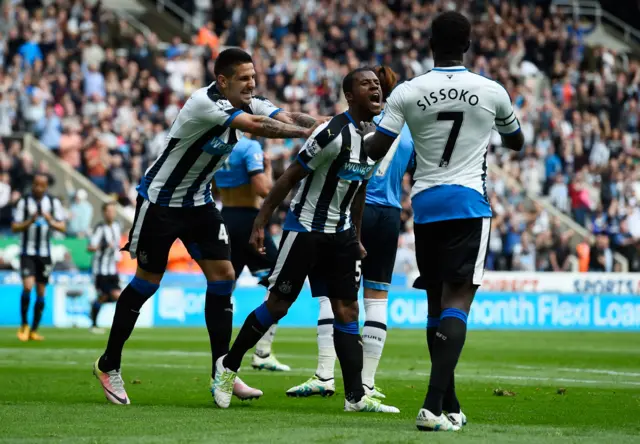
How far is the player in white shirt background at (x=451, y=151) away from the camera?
717 cm

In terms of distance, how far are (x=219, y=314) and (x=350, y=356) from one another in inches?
47.0

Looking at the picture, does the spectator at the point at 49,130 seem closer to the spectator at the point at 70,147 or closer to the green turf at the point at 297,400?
the spectator at the point at 70,147

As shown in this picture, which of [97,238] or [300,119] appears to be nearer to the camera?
[300,119]

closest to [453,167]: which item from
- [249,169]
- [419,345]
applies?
[249,169]

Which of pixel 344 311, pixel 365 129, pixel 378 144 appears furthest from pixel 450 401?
pixel 365 129

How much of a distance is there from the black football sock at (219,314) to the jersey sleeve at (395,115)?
2373 mm

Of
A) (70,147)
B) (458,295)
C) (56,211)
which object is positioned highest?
(70,147)

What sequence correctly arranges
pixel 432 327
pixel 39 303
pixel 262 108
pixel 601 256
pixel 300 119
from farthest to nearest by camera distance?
pixel 601 256
pixel 39 303
pixel 262 108
pixel 300 119
pixel 432 327

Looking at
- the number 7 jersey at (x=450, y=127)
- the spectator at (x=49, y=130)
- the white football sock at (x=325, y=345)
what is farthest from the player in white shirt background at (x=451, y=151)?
the spectator at (x=49, y=130)

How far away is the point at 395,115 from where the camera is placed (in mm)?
7223

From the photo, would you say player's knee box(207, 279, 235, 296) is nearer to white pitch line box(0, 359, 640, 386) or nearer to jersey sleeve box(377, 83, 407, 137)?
jersey sleeve box(377, 83, 407, 137)

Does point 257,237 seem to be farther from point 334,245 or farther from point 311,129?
point 311,129

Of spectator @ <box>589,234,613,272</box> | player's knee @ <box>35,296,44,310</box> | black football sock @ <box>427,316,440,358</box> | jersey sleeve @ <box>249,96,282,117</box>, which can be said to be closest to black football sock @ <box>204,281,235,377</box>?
jersey sleeve @ <box>249,96,282,117</box>

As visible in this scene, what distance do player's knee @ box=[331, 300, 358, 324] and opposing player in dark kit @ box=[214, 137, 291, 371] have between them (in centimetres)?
347
